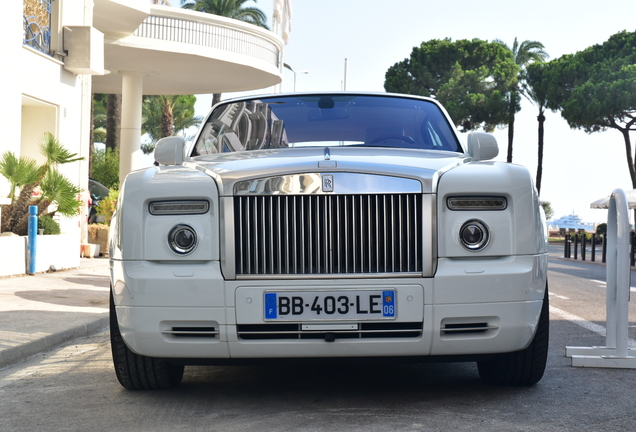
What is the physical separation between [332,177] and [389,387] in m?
1.36

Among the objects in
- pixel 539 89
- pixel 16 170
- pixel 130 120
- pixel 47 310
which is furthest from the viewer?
pixel 539 89

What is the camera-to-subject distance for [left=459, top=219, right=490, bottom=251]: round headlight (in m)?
4.24

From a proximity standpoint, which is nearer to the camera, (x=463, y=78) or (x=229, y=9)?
(x=229, y=9)

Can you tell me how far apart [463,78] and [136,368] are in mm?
61114

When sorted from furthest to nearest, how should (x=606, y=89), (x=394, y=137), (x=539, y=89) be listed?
(x=539, y=89), (x=606, y=89), (x=394, y=137)

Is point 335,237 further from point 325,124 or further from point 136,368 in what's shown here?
point 325,124

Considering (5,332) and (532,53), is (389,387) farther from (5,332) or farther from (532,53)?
(532,53)

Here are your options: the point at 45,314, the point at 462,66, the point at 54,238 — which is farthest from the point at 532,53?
the point at 45,314

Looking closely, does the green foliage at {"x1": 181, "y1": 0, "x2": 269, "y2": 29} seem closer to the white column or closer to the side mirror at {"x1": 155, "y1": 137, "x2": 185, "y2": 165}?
the white column

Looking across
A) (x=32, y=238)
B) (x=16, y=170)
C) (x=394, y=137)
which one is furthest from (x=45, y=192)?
(x=394, y=137)

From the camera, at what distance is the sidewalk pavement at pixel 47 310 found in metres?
6.64

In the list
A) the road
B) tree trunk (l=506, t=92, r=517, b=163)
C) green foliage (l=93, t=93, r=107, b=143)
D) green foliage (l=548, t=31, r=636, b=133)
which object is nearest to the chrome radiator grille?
the road

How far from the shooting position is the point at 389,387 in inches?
193

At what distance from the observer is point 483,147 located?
5121 mm
